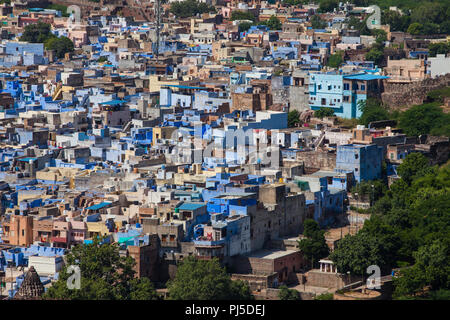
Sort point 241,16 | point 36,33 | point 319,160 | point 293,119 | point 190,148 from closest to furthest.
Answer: point 319,160
point 190,148
point 293,119
point 36,33
point 241,16

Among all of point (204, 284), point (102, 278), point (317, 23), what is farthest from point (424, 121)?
point (317, 23)

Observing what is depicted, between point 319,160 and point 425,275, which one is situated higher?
point 319,160

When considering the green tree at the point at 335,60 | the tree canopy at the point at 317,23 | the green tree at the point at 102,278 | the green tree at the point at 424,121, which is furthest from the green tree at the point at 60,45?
the green tree at the point at 102,278

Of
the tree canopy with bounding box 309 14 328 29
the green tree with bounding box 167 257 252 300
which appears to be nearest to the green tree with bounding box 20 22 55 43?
the tree canopy with bounding box 309 14 328 29

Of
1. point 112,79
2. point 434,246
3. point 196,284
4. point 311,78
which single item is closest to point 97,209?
point 196,284

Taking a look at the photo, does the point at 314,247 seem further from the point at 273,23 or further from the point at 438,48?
the point at 273,23

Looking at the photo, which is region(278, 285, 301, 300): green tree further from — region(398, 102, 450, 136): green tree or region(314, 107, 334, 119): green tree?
region(314, 107, 334, 119): green tree
